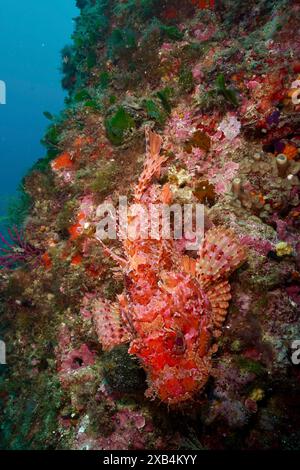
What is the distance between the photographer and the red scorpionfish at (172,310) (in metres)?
4.00

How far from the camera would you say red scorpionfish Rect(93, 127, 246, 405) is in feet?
13.1

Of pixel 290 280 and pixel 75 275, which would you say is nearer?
pixel 290 280

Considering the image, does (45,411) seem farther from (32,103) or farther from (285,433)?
(32,103)

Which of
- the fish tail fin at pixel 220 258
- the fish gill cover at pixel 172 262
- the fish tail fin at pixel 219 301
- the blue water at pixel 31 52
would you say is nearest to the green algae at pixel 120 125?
the fish gill cover at pixel 172 262

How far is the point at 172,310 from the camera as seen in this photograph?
4.29 meters

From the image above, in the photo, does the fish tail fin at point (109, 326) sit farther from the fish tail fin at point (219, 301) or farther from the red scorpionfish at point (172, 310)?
the fish tail fin at point (219, 301)

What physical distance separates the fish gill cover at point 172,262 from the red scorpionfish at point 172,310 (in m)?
0.02

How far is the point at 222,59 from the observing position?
748cm

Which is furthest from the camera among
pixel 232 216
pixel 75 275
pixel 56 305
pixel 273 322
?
pixel 56 305

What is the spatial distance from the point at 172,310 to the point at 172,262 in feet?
3.67

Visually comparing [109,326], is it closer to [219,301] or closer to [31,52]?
[219,301]

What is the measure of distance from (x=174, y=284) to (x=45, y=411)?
3471 mm

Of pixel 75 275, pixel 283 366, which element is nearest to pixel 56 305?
pixel 75 275

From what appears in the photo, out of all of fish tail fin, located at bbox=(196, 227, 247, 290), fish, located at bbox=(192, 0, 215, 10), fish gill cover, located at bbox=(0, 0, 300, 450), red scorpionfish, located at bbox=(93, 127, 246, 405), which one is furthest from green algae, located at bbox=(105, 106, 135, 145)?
fish, located at bbox=(192, 0, 215, 10)
